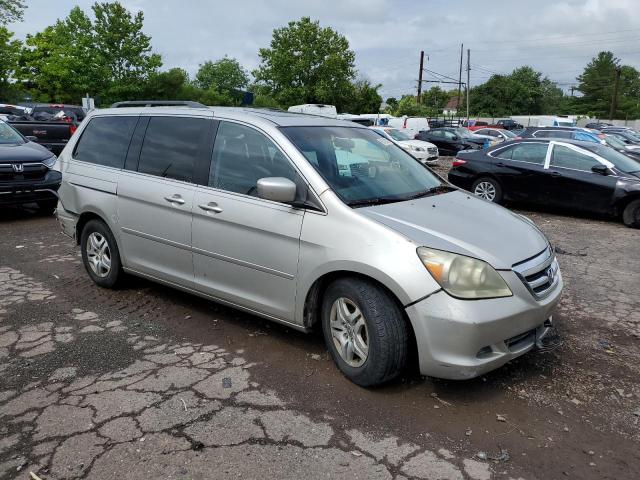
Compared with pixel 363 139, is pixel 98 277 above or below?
below

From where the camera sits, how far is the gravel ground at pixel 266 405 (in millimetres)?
2762

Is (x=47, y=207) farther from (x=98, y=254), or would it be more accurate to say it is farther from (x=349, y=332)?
(x=349, y=332)

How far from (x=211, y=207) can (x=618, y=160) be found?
862cm

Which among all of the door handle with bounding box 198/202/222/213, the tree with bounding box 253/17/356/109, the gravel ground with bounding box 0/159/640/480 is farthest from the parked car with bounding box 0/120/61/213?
the tree with bounding box 253/17/356/109

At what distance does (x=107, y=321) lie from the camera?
4590mm

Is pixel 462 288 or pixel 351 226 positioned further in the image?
pixel 351 226

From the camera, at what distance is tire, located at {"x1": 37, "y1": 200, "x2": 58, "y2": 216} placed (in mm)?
9325

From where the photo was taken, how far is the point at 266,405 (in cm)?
329

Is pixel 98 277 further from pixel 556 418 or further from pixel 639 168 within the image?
pixel 639 168

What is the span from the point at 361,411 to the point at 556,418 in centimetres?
113

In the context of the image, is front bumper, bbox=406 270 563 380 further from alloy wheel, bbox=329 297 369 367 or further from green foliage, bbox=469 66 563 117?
green foliage, bbox=469 66 563 117

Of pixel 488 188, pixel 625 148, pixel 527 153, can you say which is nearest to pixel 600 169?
pixel 527 153

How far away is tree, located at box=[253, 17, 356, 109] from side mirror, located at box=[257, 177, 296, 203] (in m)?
52.9

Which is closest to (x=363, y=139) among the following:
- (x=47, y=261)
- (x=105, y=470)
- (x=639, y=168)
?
(x=105, y=470)
